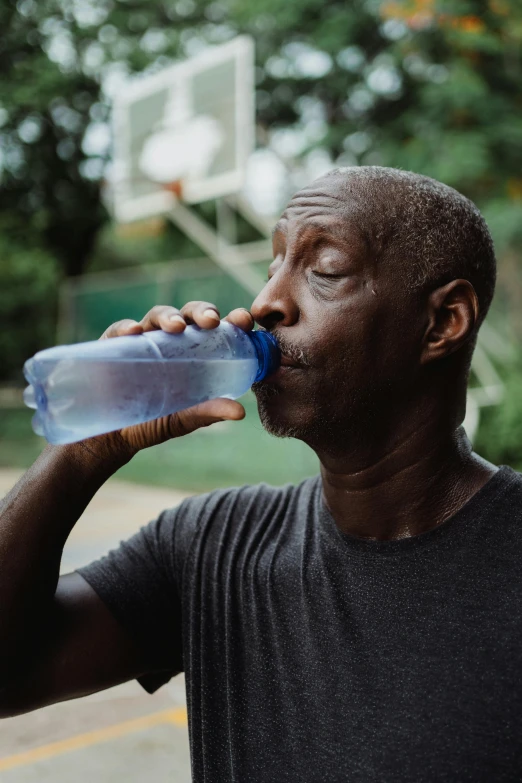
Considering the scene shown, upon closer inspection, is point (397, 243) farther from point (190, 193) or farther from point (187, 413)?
point (190, 193)

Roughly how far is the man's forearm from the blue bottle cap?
0.32 m

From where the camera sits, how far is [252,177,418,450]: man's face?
157 centimetres

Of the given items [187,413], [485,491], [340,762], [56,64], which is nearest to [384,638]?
[340,762]

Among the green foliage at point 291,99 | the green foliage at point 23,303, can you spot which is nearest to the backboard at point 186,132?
the green foliage at point 291,99

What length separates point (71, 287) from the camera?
46.1ft

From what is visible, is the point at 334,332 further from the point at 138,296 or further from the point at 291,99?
the point at 291,99

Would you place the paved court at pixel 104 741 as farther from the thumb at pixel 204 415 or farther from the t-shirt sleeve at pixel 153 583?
the thumb at pixel 204 415

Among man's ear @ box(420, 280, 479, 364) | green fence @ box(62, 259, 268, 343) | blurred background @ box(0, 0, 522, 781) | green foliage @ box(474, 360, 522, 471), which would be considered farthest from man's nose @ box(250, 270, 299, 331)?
green foliage @ box(474, 360, 522, 471)

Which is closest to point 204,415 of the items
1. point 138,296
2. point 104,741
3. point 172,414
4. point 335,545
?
point 172,414

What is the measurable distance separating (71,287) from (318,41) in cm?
534

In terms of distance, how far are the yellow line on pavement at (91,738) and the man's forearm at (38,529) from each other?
3057 mm

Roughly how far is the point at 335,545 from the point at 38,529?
1.80 feet

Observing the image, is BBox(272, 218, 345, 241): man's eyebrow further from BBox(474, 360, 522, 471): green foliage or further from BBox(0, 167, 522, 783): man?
BBox(474, 360, 522, 471): green foliage

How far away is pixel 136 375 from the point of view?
1.43 meters
